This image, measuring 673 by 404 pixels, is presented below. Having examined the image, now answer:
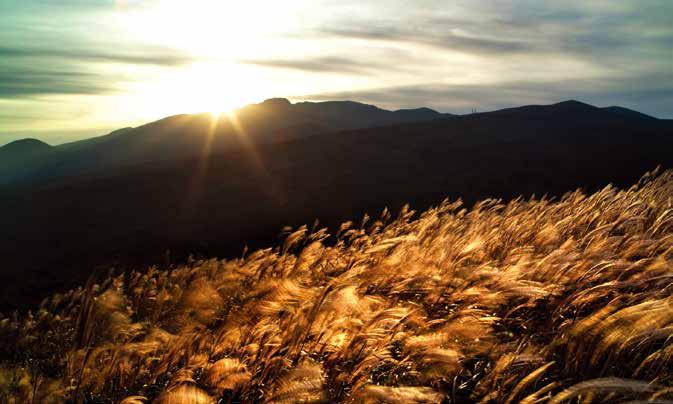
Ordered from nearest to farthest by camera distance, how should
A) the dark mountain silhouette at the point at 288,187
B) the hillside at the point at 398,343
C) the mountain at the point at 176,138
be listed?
the hillside at the point at 398,343, the dark mountain silhouette at the point at 288,187, the mountain at the point at 176,138

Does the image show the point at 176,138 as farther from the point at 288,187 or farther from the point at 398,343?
the point at 398,343

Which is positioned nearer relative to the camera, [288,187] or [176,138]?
[288,187]

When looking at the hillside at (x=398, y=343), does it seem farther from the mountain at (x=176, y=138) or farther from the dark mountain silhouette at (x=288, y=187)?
Answer: the mountain at (x=176, y=138)

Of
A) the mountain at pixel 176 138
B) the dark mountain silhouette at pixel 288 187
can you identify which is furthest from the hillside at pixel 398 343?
the mountain at pixel 176 138

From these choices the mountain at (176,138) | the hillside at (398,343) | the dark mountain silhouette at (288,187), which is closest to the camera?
the hillside at (398,343)

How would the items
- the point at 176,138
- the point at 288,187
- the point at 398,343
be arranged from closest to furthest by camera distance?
1. the point at 398,343
2. the point at 288,187
3. the point at 176,138

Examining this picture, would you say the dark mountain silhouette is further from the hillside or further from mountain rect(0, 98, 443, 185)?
mountain rect(0, 98, 443, 185)

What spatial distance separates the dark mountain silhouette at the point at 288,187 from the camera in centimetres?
3538

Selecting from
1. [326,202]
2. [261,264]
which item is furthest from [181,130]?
[261,264]

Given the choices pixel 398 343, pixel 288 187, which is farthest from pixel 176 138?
pixel 398 343

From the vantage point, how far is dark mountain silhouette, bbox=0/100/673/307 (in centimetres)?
3538

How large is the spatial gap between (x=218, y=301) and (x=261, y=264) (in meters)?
1.31

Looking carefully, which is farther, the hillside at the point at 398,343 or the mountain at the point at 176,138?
the mountain at the point at 176,138

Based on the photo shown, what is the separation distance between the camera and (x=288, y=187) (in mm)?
47406
